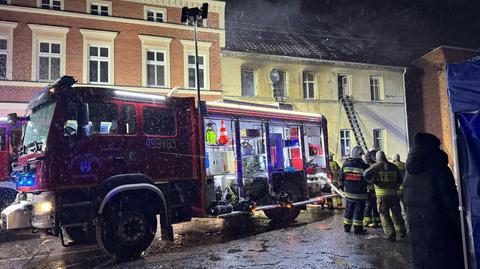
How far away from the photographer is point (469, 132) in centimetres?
374

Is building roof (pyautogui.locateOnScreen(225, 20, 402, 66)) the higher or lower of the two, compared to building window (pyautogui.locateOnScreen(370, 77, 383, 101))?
higher

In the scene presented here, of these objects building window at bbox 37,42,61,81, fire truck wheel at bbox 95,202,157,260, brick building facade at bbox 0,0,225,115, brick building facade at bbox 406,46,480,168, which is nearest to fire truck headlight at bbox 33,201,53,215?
fire truck wheel at bbox 95,202,157,260

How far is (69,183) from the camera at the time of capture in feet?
19.1

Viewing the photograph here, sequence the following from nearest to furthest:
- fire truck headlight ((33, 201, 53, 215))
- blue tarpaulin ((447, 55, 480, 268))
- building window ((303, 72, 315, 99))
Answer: blue tarpaulin ((447, 55, 480, 268)) < fire truck headlight ((33, 201, 53, 215)) < building window ((303, 72, 315, 99))

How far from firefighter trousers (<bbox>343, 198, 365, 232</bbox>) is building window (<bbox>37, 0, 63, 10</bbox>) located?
593 inches

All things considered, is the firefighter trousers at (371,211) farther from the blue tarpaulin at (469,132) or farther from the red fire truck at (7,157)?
the red fire truck at (7,157)

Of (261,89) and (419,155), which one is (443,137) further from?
(419,155)

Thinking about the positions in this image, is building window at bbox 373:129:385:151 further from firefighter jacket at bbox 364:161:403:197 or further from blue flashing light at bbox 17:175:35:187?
blue flashing light at bbox 17:175:35:187

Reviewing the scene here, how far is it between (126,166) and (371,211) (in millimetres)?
5403

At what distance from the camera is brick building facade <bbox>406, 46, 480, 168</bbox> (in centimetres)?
2330

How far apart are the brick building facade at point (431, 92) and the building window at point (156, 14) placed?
16.0 m

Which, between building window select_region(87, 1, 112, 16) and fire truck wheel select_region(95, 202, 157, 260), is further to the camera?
building window select_region(87, 1, 112, 16)

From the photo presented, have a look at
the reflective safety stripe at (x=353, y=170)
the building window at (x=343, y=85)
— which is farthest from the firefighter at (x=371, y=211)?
the building window at (x=343, y=85)

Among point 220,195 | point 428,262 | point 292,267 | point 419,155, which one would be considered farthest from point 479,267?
point 220,195
